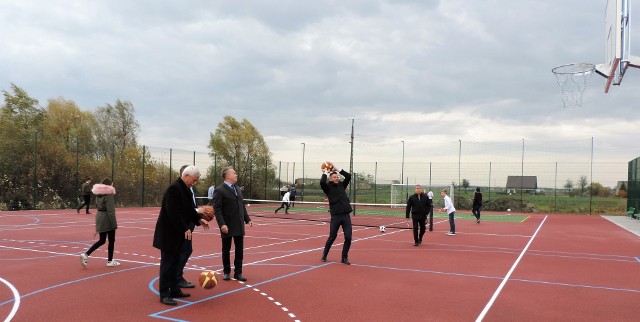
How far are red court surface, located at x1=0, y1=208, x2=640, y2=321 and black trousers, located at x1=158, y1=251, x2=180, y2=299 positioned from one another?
24 centimetres

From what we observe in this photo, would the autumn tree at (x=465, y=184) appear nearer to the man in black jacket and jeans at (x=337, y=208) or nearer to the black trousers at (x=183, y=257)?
the man in black jacket and jeans at (x=337, y=208)

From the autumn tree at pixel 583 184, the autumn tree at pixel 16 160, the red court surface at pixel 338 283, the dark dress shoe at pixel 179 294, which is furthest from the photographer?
the autumn tree at pixel 583 184

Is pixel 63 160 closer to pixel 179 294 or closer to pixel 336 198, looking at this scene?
A: pixel 336 198

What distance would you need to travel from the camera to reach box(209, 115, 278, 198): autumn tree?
39.1m

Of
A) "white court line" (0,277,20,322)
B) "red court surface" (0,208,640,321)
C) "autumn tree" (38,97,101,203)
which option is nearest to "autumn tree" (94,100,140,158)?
"autumn tree" (38,97,101,203)

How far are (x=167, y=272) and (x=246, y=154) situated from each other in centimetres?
3489

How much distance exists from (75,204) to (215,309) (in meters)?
25.1

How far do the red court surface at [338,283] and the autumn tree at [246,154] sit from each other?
26.0 meters

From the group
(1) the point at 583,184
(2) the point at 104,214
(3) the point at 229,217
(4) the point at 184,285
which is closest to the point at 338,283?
(3) the point at 229,217

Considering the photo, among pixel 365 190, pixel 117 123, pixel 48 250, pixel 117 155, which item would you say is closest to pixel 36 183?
pixel 117 155

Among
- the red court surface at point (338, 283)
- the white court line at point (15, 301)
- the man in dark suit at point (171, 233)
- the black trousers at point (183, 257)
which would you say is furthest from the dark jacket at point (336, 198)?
the white court line at point (15, 301)

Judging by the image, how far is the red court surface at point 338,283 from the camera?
568 centimetres

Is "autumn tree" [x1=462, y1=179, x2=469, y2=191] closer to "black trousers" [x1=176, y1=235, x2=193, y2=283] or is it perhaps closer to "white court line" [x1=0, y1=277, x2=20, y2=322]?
"black trousers" [x1=176, y1=235, x2=193, y2=283]

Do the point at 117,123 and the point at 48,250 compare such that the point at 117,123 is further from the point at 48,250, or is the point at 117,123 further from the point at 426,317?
the point at 426,317
